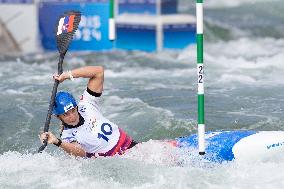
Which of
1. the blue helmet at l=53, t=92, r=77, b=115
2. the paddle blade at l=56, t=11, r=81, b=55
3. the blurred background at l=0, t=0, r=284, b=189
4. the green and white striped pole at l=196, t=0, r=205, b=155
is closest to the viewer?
the green and white striped pole at l=196, t=0, r=205, b=155

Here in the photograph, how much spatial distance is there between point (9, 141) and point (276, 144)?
9.63 ft

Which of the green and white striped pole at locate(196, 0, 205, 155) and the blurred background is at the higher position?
the green and white striped pole at locate(196, 0, 205, 155)

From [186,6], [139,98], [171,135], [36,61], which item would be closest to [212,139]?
[171,135]

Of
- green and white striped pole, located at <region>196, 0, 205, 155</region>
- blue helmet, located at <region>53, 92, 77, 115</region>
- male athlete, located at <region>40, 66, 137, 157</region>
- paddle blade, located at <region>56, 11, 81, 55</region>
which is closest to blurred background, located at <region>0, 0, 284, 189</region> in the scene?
male athlete, located at <region>40, 66, 137, 157</region>

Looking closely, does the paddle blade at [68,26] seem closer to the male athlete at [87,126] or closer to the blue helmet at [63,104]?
the male athlete at [87,126]

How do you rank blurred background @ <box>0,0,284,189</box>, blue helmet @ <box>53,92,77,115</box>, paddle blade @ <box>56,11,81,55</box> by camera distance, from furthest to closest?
paddle blade @ <box>56,11,81,55</box> < blue helmet @ <box>53,92,77,115</box> < blurred background @ <box>0,0,284,189</box>

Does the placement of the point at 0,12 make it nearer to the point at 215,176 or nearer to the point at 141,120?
the point at 141,120

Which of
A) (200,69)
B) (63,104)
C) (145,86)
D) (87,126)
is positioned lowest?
(145,86)

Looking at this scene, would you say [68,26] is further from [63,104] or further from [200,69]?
[200,69]

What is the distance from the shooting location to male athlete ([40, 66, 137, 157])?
5.72m

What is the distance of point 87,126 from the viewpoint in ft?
19.3

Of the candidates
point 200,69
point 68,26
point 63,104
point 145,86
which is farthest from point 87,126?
point 145,86

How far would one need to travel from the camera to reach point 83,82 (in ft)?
35.6

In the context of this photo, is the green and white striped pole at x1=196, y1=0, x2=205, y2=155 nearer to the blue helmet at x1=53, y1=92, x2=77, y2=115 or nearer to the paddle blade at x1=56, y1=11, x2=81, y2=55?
the blue helmet at x1=53, y1=92, x2=77, y2=115
